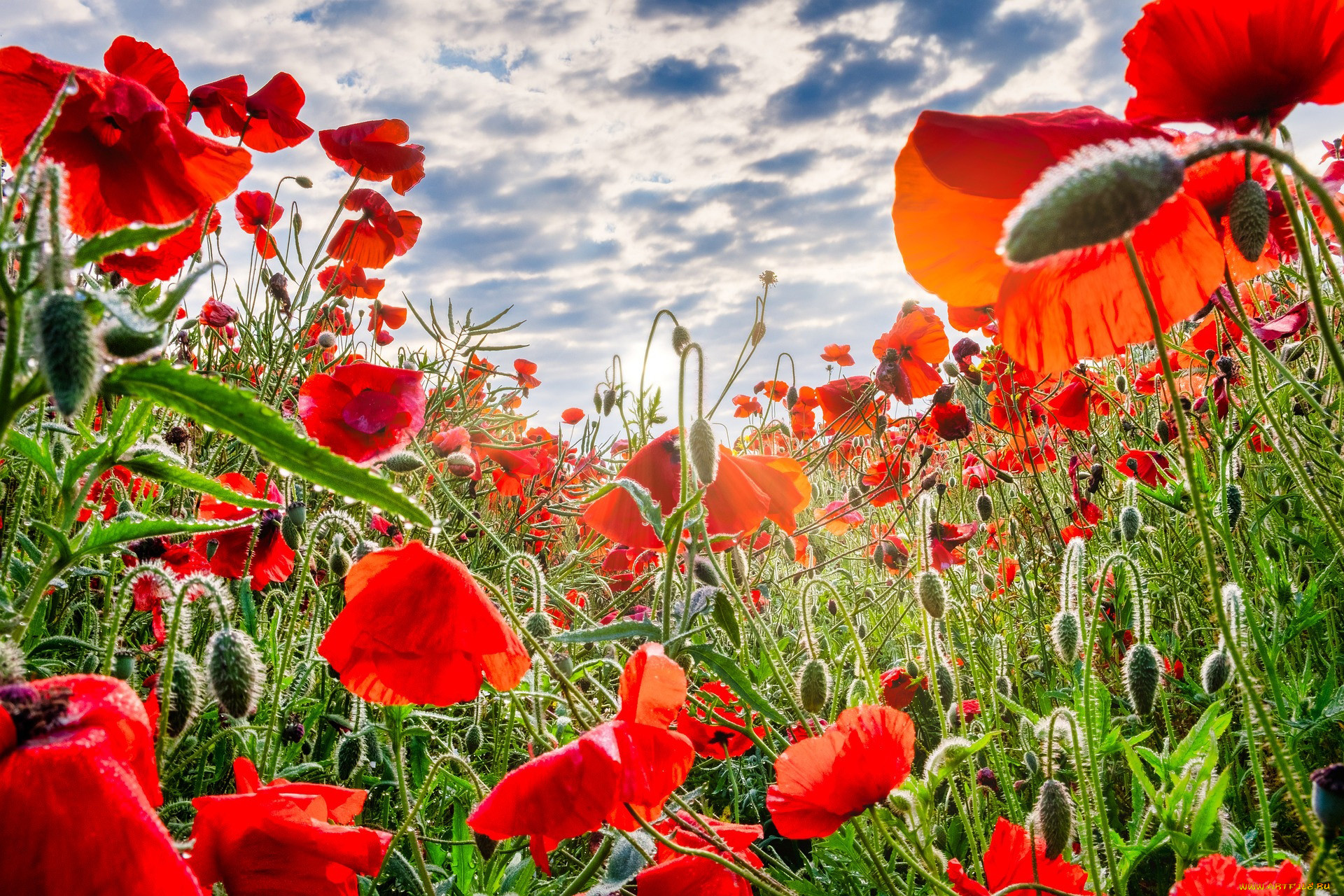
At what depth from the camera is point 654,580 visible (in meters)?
2.62

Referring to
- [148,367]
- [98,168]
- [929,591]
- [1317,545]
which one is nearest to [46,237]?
[148,367]

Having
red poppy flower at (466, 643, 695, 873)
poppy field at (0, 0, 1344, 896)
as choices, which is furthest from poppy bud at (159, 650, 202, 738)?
red poppy flower at (466, 643, 695, 873)

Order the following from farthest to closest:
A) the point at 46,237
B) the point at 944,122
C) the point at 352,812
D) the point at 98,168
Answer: the point at 98,168
the point at 352,812
the point at 944,122
the point at 46,237

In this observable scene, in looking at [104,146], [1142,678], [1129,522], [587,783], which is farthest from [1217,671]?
[104,146]

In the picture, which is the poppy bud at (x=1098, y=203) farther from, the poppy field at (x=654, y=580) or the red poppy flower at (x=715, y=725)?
the red poppy flower at (x=715, y=725)

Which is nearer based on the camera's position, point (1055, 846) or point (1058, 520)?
point (1055, 846)

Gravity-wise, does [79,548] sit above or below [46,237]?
below

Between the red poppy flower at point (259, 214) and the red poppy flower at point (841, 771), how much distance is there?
2695mm

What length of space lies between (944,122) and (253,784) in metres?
1.20

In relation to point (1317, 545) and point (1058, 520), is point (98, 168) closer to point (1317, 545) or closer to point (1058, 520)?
point (1317, 545)

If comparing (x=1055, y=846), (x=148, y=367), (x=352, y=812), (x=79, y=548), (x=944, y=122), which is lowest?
(x=1055, y=846)

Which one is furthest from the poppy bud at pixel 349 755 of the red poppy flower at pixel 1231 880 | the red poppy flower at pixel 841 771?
the red poppy flower at pixel 1231 880

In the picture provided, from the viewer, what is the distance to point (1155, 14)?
0.85 m

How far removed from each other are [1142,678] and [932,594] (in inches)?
15.9
